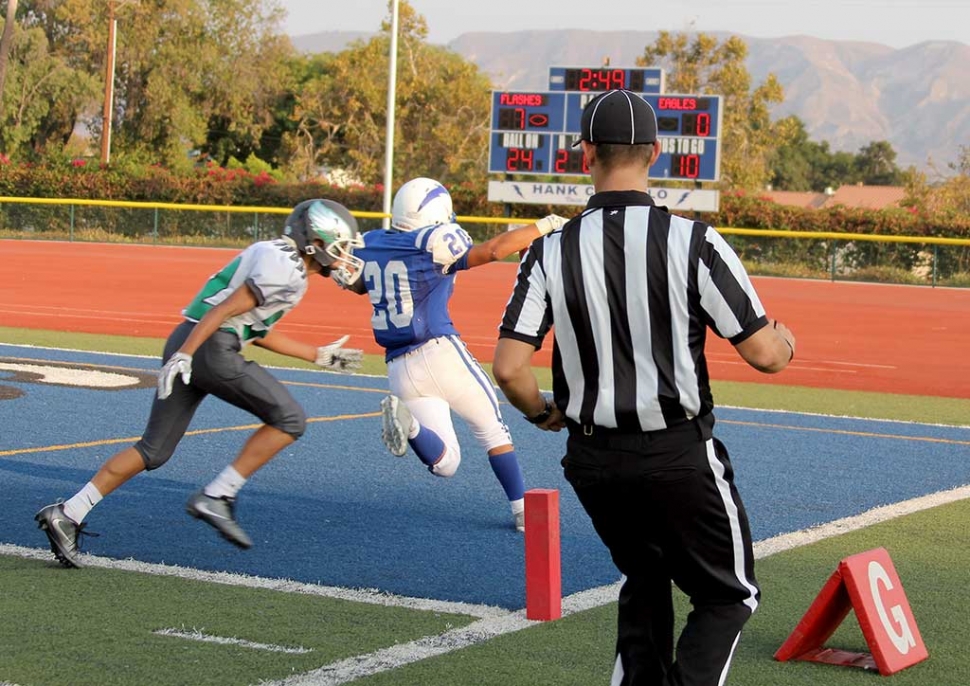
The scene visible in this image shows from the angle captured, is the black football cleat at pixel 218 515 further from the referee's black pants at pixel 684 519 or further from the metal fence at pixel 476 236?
the metal fence at pixel 476 236

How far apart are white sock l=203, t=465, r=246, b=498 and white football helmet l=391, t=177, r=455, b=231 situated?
5.22 ft

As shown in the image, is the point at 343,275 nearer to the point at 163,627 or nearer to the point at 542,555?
the point at 542,555

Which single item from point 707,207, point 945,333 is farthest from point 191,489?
point 707,207

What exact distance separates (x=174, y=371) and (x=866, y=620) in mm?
3154

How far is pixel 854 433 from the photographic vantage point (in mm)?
11398

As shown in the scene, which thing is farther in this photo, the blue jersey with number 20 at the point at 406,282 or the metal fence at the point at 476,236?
the metal fence at the point at 476,236

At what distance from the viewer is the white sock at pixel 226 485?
21.5 ft

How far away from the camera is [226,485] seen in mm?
6574

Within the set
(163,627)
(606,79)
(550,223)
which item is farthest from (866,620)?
(606,79)

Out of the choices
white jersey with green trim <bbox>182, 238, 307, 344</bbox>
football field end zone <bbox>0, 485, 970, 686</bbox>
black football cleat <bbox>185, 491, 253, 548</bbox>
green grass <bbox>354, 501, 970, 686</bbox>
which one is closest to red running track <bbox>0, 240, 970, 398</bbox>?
football field end zone <bbox>0, 485, 970, 686</bbox>

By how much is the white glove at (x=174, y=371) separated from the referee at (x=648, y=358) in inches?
109

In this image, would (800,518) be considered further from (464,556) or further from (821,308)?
(821,308)

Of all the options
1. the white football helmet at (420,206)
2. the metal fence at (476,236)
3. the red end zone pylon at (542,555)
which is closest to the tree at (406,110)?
the metal fence at (476,236)

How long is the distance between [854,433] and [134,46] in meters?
51.5
